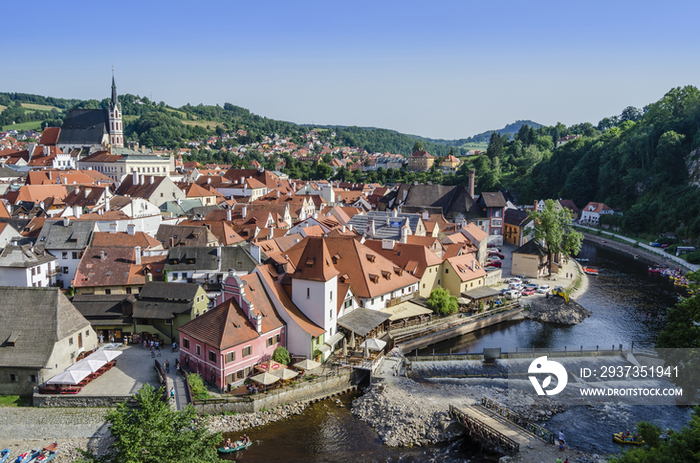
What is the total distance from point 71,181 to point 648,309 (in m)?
88.8

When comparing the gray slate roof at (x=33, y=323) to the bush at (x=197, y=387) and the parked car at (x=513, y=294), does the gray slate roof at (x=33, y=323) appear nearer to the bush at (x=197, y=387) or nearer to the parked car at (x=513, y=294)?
the bush at (x=197, y=387)

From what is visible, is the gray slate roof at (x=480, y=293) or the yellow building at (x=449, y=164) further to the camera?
the yellow building at (x=449, y=164)

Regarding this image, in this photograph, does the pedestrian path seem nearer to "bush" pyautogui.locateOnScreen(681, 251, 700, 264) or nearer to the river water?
"bush" pyautogui.locateOnScreen(681, 251, 700, 264)

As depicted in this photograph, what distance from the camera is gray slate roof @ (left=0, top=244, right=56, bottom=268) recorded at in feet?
129

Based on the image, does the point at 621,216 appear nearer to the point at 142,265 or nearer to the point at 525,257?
the point at 525,257

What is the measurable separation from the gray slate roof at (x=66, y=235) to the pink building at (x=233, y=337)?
19.6m

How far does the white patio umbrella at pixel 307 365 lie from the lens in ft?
104

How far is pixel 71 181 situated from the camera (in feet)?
288

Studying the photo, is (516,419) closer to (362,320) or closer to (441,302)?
(362,320)

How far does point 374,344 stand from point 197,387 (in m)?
12.2

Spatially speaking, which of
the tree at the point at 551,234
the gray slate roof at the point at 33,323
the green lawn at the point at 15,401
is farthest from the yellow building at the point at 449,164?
the green lawn at the point at 15,401

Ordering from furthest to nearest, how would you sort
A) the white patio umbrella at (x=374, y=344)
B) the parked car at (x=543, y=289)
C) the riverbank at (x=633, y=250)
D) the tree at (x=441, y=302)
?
the riverbank at (x=633, y=250)
the parked car at (x=543, y=289)
the tree at (x=441, y=302)
the white patio umbrella at (x=374, y=344)

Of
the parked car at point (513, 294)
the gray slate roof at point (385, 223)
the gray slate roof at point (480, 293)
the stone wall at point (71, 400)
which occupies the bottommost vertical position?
the stone wall at point (71, 400)

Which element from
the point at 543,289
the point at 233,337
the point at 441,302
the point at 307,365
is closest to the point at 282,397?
the point at 307,365
